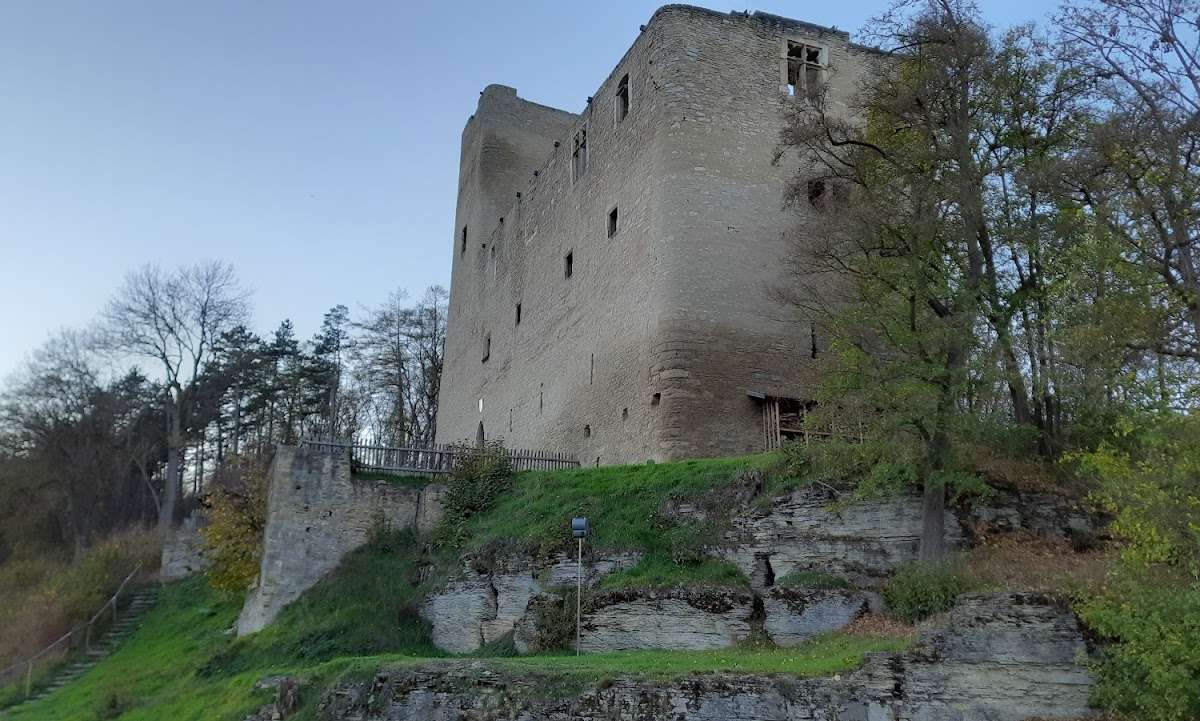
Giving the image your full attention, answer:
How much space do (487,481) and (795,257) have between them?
8.42 meters

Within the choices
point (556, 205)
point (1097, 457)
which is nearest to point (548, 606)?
point (1097, 457)

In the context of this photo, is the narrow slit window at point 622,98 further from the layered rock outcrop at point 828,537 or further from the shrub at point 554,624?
the shrub at point 554,624

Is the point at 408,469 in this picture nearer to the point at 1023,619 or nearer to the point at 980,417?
the point at 980,417

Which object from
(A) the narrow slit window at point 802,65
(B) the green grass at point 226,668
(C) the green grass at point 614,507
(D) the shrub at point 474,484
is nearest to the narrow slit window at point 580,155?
(A) the narrow slit window at point 802,65

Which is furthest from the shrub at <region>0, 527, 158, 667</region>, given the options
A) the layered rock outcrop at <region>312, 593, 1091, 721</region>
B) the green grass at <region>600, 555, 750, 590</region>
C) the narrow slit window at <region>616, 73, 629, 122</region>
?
the narrow slit window at <region>616, 73, 629, 122</region>

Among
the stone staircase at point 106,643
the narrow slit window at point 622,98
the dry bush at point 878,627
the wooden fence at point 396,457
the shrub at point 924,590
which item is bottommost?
the stone staircase at point 106,643

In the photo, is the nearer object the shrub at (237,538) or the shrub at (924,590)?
the shrub at (924,590)

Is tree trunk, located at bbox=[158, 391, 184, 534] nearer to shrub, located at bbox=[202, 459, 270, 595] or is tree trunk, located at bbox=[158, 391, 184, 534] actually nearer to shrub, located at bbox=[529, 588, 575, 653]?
shrub, located at bbox=[202, 459, 270, 595]

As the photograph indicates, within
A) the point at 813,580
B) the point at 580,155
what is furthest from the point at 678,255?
the point at 813,580

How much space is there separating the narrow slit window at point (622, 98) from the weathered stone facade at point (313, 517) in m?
10.9

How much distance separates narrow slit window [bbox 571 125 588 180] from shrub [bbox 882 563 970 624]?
16603mm

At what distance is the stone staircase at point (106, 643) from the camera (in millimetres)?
22078

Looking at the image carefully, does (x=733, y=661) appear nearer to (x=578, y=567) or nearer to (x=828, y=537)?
(x=828, y=537)

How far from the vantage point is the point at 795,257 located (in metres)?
22.2
